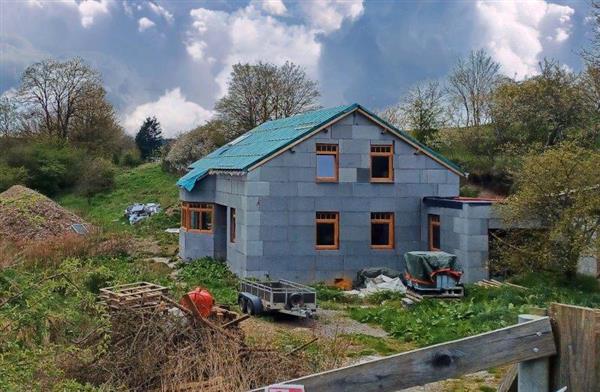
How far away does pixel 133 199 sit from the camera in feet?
141

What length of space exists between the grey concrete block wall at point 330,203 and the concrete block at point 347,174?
0.11ft

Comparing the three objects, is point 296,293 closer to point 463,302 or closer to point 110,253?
point 463,302

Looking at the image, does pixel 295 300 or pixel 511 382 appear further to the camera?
pixel 295 300

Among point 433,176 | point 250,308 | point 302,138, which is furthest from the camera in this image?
point 433,176

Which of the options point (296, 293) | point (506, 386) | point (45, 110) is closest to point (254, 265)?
point (296, 293)

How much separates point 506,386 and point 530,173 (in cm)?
1598

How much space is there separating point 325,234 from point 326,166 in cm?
231

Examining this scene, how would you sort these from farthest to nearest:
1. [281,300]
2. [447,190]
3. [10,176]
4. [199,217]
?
1. [10,176]
2. [199,217]
3. [447,190]
4. [281,300]

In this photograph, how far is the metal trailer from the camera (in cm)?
Result: 1546

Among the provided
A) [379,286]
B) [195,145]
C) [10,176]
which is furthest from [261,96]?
[379,286]

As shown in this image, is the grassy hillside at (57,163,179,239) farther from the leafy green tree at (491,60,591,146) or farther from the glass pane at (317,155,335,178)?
the leafy green tree at (491,60,591,146)

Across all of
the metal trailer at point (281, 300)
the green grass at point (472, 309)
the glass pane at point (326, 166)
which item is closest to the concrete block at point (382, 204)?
the glass pane at point (326, 166)

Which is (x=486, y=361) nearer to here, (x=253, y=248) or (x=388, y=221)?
(x=253, y=248)

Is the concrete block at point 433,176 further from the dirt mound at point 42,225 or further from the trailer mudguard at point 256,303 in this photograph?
the dirt mound at point 42,225
